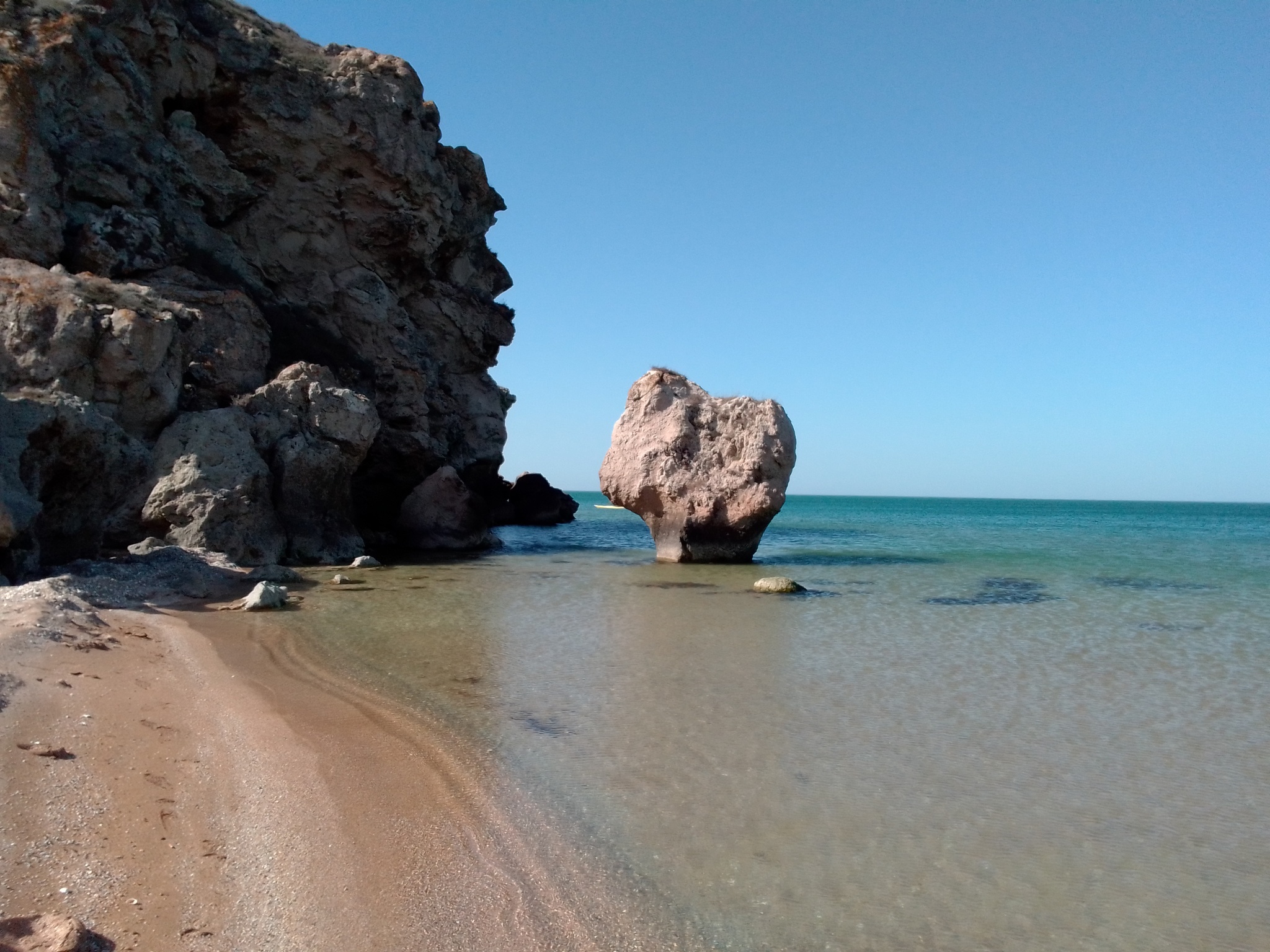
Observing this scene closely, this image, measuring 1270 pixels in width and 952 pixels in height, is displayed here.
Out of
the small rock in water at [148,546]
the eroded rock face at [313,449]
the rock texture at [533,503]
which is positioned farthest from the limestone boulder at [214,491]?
the rock texture at [533,503]

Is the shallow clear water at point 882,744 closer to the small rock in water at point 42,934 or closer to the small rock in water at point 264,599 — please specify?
the small rock in water at point 264,599

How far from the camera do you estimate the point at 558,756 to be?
6.29 m

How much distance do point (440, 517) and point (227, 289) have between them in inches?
335

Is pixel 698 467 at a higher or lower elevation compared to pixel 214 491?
higher

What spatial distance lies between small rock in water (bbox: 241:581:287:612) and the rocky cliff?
2.78 m

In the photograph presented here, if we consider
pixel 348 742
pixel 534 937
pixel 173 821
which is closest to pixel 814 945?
pixel 534 937

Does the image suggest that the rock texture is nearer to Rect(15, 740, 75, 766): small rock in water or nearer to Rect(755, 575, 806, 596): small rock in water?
Rect(755, 575, 806, 596): small rock in water

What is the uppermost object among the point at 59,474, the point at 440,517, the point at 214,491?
the point at 59,474

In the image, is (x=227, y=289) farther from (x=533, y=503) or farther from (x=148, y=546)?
(x=533, y=503)

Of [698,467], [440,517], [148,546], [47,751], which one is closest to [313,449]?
[148,546]

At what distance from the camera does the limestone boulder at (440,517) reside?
25516 mm

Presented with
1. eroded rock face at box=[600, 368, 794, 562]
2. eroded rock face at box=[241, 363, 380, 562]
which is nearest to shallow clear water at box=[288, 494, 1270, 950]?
eroded rock face at box=[241, 363, 380, 562]

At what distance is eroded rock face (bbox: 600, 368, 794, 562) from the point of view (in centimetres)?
2123

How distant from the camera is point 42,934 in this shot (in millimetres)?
3135
